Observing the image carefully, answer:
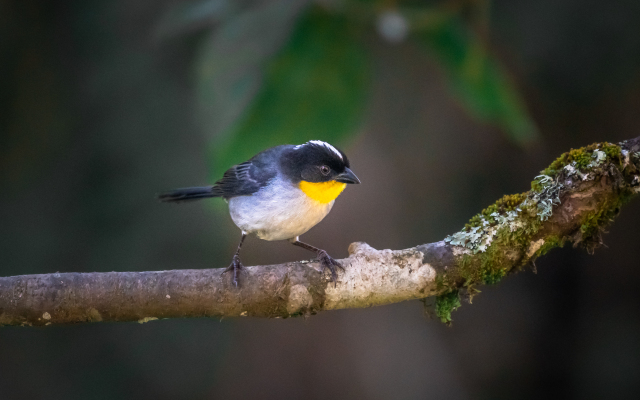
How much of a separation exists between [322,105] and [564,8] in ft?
8.51

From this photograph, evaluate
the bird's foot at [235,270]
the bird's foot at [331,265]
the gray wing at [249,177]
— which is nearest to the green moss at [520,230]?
Result: the bird's foot at [331,265]

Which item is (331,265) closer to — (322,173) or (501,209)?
(322,173)

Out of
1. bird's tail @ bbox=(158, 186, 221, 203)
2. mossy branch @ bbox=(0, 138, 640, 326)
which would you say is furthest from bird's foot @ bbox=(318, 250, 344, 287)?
bird's tail @ bbox=(158, 186, 221, 203)

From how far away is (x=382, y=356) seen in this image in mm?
4746

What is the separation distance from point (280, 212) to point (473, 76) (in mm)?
1258

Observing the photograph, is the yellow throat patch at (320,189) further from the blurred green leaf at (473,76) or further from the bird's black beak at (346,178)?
the blurred green leaf at (473,76)

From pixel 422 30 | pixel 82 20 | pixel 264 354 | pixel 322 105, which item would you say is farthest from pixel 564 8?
pixel 82 20

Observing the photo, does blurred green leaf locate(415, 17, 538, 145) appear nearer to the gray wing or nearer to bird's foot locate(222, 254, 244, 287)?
the gray wing

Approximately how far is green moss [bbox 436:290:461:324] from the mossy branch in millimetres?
100

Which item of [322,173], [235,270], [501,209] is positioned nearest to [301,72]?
[322,173]

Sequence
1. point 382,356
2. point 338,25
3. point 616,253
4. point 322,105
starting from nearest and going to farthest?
point 322,105 → point 338,25 → point 616,253 → point 382,356

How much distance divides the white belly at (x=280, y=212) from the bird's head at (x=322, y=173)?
5 centimetres

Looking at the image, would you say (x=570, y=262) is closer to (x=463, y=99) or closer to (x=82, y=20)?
(x=463, y=99)

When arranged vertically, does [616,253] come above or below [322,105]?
below
